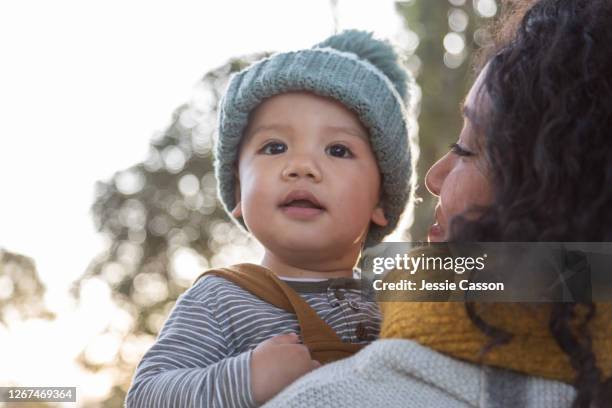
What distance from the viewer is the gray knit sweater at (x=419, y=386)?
52.1 inches

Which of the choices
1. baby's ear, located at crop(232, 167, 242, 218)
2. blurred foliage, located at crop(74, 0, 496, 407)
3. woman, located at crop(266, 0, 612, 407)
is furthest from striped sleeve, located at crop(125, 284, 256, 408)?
blurred foliage, located at crop(74, 0, 496, 407)

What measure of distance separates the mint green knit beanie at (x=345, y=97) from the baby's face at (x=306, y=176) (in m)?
0.03

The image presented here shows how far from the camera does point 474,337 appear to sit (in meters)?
1.36

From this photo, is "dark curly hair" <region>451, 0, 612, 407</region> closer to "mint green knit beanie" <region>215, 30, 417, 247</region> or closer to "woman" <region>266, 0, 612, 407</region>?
"woman" <region>266, 0, 612, 407</region>

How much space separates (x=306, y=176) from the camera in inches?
79.3

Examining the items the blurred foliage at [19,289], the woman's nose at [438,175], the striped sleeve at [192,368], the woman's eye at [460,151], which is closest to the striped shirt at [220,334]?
the striped sleeve at [192,368]

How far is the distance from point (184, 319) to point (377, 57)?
997 mm

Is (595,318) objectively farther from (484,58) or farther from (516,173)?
(484,58)

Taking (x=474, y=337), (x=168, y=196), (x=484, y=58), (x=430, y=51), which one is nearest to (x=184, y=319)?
(x=474, y=337)

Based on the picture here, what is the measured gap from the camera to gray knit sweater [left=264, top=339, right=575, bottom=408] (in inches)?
52.1

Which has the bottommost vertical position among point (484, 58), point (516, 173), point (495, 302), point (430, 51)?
point (495, 302)

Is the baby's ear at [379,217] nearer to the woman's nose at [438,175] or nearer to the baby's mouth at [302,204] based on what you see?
the baby's mouth at [302,204]

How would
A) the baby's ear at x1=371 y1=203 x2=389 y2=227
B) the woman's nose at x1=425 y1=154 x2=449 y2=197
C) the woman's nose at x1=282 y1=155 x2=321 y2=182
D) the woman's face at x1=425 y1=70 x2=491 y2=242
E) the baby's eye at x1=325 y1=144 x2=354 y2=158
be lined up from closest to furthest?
the woman's face at x1=425 y1=70 x2=491 y2=242 < the woman's nose at x1=425 y1=154 x2=449 y2=197 < the woman's nose at x1=282 y1=155 x2=321 y2=182 < the baby's eye at x1=325 y1=144 x2=354 y2=158 < the baby's ear at x1=371 y1=203 x2=389 y2=227

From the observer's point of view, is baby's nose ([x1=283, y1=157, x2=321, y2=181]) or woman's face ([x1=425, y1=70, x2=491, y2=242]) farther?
baby's nose ([x1=283, y1=157, x2=321, y2=181])
